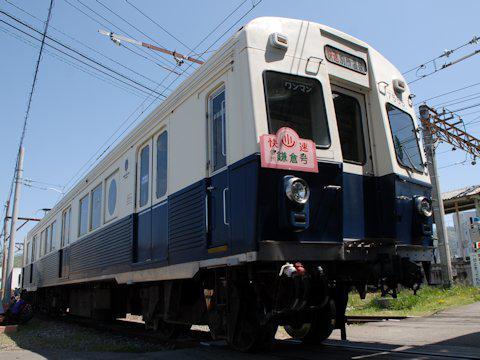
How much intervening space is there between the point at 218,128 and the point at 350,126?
1701 millimetres

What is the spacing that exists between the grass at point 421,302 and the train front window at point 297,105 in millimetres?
7716

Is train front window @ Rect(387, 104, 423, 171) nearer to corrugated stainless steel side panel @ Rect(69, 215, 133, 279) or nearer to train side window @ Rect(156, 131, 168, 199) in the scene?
train side window @ Rect(156, 131, 168, 199)

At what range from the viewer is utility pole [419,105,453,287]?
16.0 m

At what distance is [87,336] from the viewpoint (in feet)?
30.7

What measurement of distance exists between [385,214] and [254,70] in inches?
91.0

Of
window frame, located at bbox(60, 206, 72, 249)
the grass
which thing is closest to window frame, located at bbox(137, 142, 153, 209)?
window frame, located at bbox(60, 206, 72, 249)

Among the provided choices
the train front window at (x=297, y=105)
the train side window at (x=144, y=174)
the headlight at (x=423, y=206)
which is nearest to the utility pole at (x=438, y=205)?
the headlight at (x=423, y=206)

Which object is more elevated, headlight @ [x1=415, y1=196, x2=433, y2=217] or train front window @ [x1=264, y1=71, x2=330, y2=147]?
train front window @ [x1=264, y1=71, x2=330, y2=147]

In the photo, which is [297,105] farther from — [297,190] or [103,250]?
[103,250]

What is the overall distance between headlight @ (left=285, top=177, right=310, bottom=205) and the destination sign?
1797 millimetres

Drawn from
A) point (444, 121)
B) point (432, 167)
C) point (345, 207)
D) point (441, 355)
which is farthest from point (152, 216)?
point (444, 121)

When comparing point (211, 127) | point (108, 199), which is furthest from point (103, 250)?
point (211, 127)

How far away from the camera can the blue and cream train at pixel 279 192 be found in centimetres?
479

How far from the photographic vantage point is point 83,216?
37.1ft
